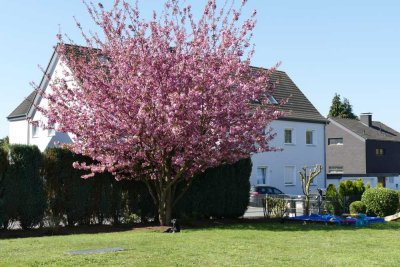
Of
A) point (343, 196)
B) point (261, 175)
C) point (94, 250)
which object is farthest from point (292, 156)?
point (94, 250)

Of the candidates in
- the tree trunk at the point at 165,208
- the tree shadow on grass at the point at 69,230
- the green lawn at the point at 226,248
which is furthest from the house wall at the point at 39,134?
the green lawn at the point at 226,248

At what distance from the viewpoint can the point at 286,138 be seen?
4072 centimetres

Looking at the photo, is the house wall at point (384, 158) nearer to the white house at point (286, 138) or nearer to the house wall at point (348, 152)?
the house wall at point (348, 152)

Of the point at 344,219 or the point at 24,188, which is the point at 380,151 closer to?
the point at 344,219

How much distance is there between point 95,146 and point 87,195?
82.4 inches

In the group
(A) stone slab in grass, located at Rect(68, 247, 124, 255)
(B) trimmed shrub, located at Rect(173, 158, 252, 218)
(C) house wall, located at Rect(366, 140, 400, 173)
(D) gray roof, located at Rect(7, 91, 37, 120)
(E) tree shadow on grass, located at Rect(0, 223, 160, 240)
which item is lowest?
(E) tree shadow on grass, located at Rect(0, 223, 160, 240)

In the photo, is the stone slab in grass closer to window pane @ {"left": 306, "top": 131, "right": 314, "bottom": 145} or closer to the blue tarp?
the blue tarp

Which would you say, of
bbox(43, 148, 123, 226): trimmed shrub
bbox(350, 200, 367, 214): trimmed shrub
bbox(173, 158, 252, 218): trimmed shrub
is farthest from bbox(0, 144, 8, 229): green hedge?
bbox(350, 200, 367, 214): trimmed shrub

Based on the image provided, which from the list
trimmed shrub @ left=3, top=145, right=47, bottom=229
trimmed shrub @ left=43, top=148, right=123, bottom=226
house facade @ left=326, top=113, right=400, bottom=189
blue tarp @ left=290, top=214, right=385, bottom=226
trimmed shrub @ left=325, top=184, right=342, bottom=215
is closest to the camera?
trimmed shrub @ left=3, top=145, right=47, bottom=229

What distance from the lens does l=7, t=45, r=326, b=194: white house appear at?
127ft

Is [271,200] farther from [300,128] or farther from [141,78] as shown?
[300,128]

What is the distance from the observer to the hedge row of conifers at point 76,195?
16797mm

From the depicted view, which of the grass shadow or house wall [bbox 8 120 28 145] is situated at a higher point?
house wall [bbox 8 120 28 145]

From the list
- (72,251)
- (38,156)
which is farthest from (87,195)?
(72,251)
